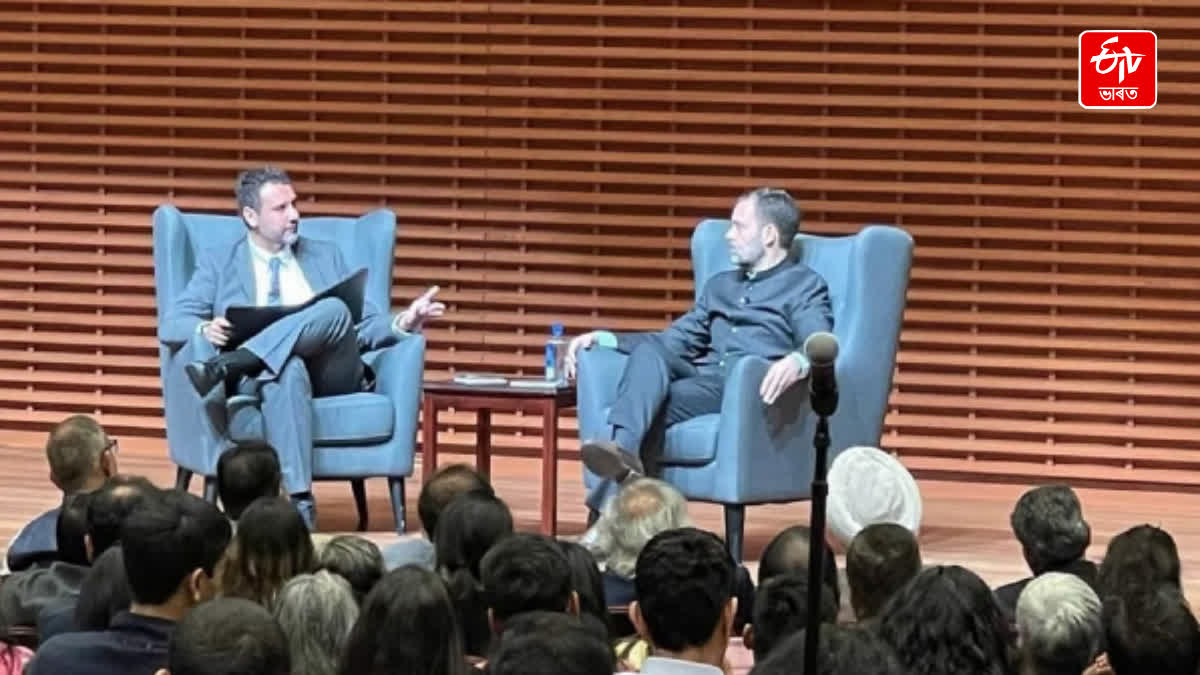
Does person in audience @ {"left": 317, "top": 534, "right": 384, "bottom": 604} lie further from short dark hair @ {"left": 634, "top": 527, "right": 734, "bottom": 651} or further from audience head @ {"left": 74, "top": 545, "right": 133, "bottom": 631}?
short dark hair @ {"left": 634, "top": 527, "right": 734, "bottom": 651}

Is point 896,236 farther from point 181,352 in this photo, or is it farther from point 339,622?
point 339,622

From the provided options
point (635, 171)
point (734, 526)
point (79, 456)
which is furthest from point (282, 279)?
point (79, 456)

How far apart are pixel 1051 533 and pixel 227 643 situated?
7.83ft

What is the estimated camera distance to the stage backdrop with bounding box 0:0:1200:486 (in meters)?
9.12

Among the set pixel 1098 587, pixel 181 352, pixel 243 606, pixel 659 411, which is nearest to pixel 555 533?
pixel 659 411

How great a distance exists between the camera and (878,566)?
3934 millimetres

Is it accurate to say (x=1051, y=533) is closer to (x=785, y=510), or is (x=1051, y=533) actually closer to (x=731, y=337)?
(x=731, y=337)

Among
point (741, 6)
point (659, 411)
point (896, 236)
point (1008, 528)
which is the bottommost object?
point (1008, 528)

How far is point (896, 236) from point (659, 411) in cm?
106

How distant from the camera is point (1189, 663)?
10.6ft

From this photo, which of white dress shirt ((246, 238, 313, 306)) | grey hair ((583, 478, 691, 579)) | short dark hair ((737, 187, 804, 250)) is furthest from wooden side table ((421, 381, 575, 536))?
grey hair ((583, 478, 691, 579))

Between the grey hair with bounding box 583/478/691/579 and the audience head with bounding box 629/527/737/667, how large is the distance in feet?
2.89

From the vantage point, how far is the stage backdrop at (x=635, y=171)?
9125 mm

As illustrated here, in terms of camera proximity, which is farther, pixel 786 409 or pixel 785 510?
pixel 785 510
